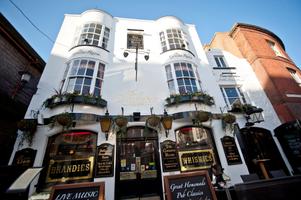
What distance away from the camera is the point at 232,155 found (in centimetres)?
677

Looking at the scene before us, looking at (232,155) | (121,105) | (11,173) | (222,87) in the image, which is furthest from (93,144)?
(222,87)

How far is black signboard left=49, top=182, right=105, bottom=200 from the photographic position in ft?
10.1

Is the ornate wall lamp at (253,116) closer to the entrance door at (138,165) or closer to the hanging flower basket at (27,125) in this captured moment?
the entrance door at (138,165)

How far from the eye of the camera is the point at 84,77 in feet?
23.8

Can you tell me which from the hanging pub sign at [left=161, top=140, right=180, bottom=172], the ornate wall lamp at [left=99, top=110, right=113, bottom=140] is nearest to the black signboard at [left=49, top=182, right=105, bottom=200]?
the ornate wall lamp at [left=99, top=110, right=113, bottom=140]

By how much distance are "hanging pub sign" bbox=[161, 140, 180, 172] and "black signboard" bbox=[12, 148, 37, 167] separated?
5248 millimetres

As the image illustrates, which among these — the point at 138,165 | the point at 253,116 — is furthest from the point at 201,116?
the point at 138,165

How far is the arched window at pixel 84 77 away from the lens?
22.9ft

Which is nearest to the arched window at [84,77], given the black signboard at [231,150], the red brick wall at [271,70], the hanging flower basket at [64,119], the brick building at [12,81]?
the hanging flower basket at [64,119]

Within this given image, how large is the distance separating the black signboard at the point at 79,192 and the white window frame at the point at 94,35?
7.48 metres

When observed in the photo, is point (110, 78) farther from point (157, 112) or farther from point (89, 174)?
point (89, 174)

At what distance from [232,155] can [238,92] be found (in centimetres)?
432

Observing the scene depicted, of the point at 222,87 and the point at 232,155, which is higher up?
the point at 222,87

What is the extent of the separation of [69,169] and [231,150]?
734 cm
